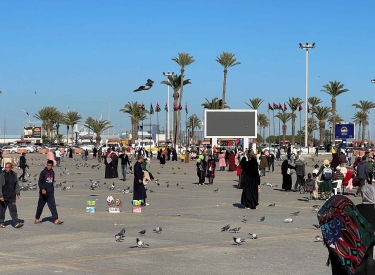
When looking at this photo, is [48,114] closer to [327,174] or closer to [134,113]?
[134,113]

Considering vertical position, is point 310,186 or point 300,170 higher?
point 300,170

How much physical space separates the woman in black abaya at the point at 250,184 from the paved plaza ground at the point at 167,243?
311mm

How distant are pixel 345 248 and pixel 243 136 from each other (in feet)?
216

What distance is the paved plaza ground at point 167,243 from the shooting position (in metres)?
10.3

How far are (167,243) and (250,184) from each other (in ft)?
26.2

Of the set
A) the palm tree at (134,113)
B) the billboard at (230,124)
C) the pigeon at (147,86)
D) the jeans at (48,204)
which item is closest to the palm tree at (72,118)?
the palm tree at (134,113)

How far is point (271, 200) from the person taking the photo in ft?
77.8

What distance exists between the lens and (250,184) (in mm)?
20516

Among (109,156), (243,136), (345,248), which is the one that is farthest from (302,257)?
(243,136)

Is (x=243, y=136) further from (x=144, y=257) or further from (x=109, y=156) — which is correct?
(x=144, y=257)

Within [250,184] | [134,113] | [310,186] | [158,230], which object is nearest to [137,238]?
[158,230]

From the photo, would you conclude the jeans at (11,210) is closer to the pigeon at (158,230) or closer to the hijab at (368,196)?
the pigeon at (158,230)

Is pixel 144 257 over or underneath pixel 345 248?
underneath

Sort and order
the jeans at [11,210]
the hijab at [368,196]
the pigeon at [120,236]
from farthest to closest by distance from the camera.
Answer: the jeans at [11,210] → the pigeon at [120,236] → the hijab at [368,196]
